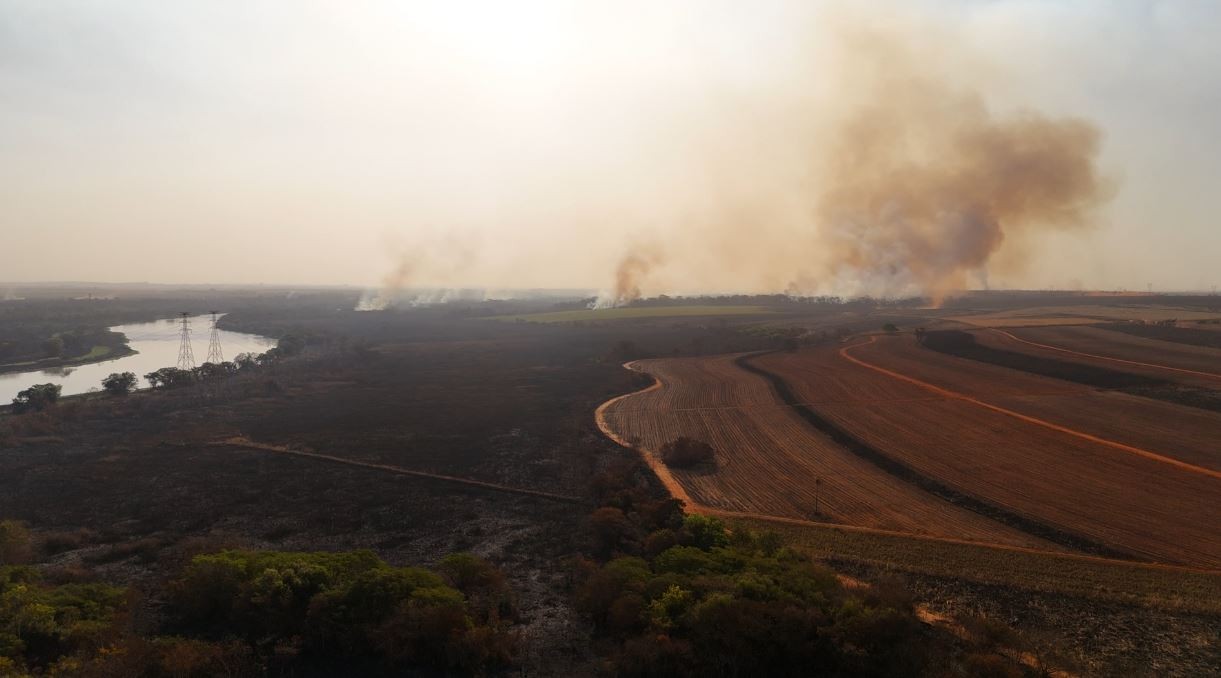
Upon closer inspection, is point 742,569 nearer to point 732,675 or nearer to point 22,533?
point 732,675

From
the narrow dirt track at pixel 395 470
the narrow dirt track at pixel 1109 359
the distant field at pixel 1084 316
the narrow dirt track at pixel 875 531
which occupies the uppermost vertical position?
the distant field at pixel 1084 316

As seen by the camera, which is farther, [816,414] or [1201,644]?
[816,414]

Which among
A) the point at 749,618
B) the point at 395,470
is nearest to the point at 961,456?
the point at 749,618

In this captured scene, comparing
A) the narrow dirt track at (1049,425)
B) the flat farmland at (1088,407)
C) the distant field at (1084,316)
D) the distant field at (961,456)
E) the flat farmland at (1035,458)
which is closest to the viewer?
the flat farmland at (1035,458)

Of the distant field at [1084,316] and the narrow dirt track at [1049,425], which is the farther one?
the distant field at [1084,316]

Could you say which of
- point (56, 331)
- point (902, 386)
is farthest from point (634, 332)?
point (56, 331)

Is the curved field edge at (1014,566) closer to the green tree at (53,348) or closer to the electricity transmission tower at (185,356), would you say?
the electricity transmission tower at (185,356)

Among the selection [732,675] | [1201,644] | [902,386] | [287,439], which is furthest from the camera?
[902,386]

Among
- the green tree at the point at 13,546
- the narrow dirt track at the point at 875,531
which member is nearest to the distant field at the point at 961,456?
the narrow dirt track at the point at 875,531

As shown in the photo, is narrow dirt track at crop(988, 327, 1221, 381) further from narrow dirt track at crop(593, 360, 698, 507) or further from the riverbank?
the riverbank
